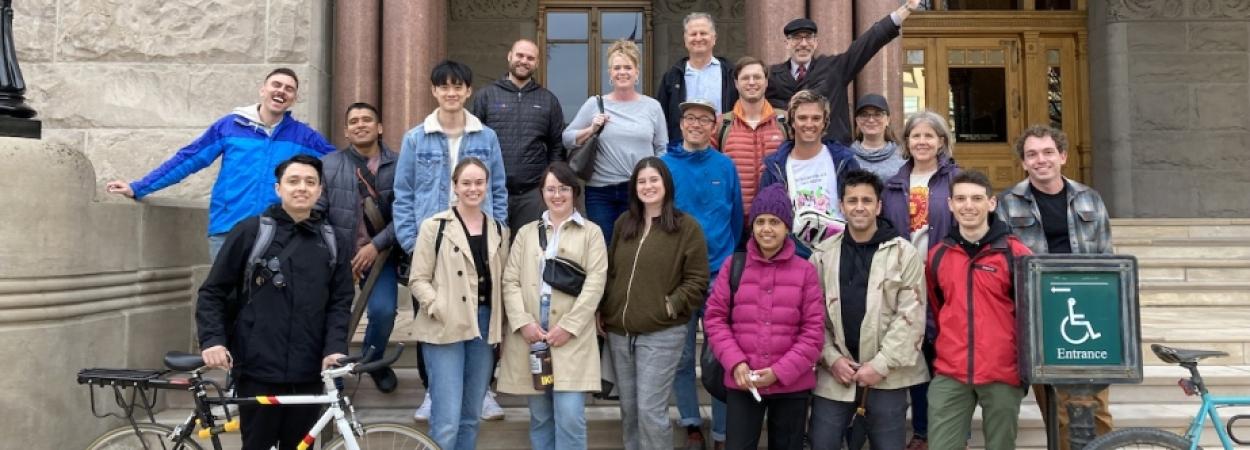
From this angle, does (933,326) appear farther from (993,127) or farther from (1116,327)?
(993,127)

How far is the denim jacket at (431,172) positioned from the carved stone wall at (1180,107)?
29.3 feet

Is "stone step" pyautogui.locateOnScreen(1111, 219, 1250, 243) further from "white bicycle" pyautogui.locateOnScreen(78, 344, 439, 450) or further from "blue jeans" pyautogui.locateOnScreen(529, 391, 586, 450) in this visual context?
"white bicycle" pyautogui.locateOnScreen(78, 344, 439, 450)

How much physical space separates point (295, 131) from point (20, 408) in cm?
193

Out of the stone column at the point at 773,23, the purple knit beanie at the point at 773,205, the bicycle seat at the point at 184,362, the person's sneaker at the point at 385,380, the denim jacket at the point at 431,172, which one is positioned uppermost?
the stone column at the point at 773,23

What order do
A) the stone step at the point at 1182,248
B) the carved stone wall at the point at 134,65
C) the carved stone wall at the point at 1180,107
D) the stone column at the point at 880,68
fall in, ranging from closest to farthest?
the carved stone wall at the point at 134,65 < the stone column at the point at 880,68 < the stone step at the point at 1182,248 < the carved stone wall at the point at 1180,107

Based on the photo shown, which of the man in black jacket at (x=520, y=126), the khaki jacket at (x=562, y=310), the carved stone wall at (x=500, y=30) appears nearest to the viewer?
the khaki jacket at (x=562, y=310)

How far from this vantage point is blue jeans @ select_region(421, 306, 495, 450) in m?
3.82

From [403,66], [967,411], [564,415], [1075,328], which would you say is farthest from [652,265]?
[403,66]

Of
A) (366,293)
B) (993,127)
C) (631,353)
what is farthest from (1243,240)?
(366,293)

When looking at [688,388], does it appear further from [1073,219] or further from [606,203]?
[1073,219]

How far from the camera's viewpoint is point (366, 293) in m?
4.49

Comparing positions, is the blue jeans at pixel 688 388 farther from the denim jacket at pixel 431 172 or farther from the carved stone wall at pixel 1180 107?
the carved stone wall at pixel 1180 107

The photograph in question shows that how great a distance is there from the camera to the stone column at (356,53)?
6742 millimetres

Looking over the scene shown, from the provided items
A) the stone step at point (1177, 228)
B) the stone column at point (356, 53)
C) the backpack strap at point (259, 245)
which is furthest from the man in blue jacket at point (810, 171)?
the stone step at point (1177, 228)
